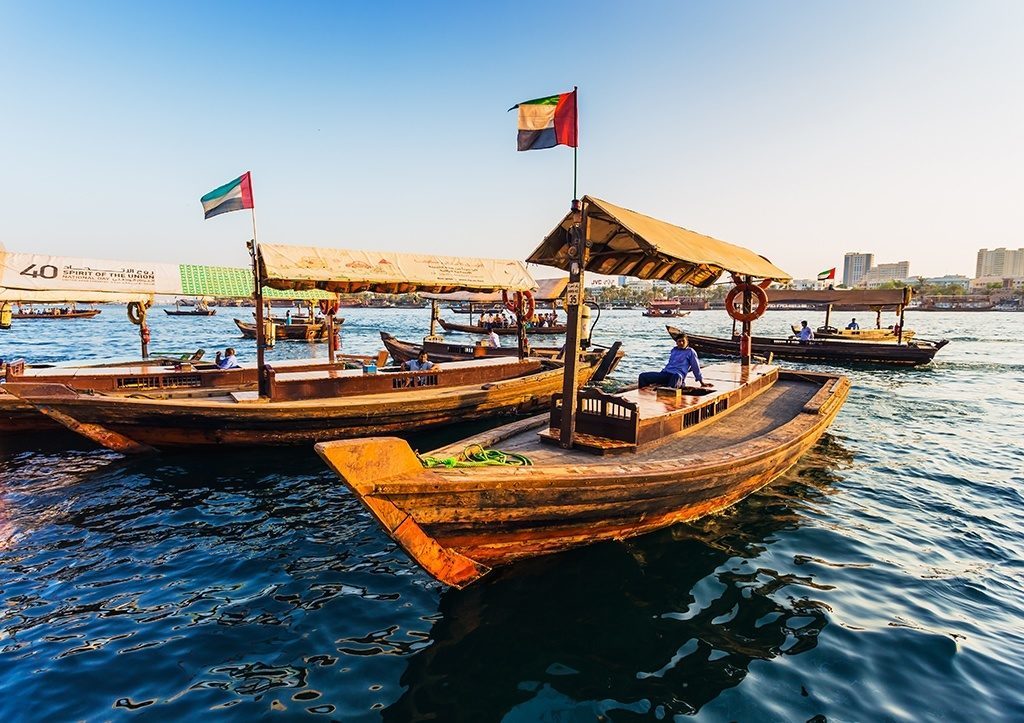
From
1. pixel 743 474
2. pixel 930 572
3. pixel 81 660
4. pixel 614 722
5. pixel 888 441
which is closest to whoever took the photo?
pixel 614 722

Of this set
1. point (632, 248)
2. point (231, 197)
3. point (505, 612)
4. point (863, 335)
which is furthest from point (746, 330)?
point (863, 335)

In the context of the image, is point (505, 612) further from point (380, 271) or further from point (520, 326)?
point (520, 326)

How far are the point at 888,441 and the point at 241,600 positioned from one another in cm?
1409

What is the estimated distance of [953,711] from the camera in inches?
161

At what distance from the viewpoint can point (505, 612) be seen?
5.27m

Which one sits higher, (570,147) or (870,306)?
(570,147)

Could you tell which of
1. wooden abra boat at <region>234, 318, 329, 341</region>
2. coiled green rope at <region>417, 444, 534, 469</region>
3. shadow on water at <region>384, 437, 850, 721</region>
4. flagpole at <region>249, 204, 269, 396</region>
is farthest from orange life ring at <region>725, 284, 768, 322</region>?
wooden abra boat at <region>234, 318, 329, 341</region>

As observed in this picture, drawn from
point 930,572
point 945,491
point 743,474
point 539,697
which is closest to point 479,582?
point 539,697

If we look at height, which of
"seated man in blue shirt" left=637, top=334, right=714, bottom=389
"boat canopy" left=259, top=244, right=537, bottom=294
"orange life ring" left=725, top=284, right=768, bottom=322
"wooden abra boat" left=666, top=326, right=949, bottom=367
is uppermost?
"boat canopy" left=259, top=244, right=537, bottom=294

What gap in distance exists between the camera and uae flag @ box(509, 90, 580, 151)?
22.3 ft

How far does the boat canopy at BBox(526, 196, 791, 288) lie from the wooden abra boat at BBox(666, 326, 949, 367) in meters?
17.7

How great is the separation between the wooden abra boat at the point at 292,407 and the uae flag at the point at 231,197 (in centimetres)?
385

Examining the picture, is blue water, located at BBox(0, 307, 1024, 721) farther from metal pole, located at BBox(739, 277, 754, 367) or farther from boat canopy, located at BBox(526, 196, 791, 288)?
boat canopy, located at BBox(526, 196, 791, 288)

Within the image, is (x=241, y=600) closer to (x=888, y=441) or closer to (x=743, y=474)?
(x=743, y=474)
